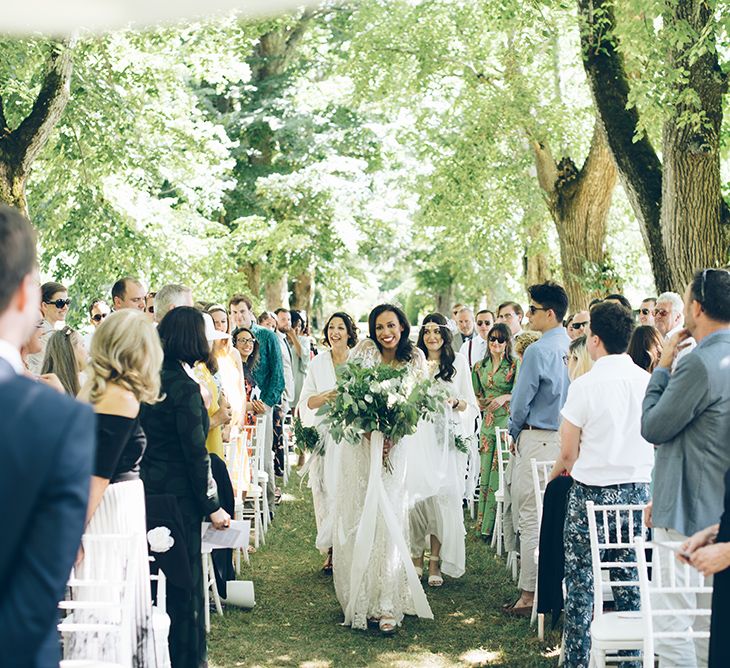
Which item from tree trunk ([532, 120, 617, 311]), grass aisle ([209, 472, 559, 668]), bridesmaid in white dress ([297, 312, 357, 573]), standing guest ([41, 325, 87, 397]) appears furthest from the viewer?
tree trunk ([532, 120, 617, 311])

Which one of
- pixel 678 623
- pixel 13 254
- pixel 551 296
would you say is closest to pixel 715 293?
pixel 678 623

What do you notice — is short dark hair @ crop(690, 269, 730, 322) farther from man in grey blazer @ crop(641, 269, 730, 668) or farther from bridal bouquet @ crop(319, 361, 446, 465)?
bridal bouquet @ crop(319, 361, 446, 465)

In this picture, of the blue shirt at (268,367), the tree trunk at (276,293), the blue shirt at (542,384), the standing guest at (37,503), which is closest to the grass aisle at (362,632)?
the blue shirt at (542,384)

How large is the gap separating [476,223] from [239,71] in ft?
21.5

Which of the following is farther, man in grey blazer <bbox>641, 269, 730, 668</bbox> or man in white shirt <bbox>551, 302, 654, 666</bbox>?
man in white shirt <bbox>551, 302, 654, 666</bbox>

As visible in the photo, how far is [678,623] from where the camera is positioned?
5.44 m

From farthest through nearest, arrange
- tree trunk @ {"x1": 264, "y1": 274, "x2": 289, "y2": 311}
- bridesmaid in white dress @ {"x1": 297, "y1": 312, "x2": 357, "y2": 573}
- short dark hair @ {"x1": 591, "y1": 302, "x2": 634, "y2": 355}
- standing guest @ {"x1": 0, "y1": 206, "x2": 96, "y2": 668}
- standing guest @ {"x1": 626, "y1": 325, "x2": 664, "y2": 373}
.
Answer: tree trunk @ {"x1": 264, "y1": 274, "x2": 289, "y2": 311} → bridesmaid in white dress @ {"x1": 297, "y1": 312, "x2": 357, "y2": 573} → standing guest @ {"x1": 626, "y1": 325, "x2": 664, "y2": 373} → short dark hair @ {"x1": 591, "y1": 302, "x2": 634, "y2": 355} → standing guest @ {"x1": 0, "y1": 206, "x2": 96, "y2": 668}

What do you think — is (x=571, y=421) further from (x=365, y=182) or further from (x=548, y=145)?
(x=365, y=182)

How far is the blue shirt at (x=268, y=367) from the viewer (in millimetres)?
13031

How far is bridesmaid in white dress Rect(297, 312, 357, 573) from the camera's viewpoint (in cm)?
997

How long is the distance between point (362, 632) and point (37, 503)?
20.6 ft

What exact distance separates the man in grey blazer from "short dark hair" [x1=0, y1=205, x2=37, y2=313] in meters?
3.58

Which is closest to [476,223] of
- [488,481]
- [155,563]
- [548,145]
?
[548,145]

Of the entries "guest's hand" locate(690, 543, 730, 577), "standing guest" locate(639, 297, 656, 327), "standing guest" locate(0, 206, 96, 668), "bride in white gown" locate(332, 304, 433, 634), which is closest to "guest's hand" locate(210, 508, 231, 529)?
"bride in white gown" locate(332, 304, 433, 634)
